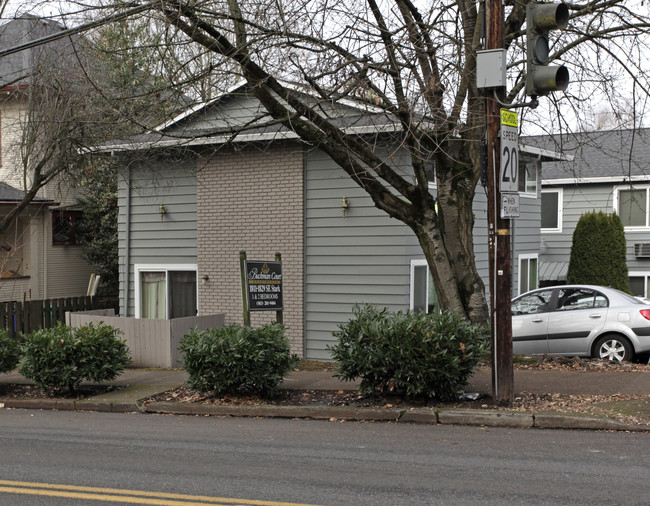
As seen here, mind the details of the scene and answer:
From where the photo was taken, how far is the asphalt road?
6.21m

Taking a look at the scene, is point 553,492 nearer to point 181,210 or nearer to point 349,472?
point 349,472

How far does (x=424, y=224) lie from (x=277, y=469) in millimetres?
6122

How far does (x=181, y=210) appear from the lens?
1775 cm

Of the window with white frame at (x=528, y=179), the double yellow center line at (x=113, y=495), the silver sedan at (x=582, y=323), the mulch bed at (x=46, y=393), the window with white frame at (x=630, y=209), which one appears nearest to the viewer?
the double yellow center line at (x=113, y=495)

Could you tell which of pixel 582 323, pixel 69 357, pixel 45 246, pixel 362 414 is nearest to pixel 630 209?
pixel 582 323

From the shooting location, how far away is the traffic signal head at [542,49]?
8.61 meters

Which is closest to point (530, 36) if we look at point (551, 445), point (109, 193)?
point (551, 445)

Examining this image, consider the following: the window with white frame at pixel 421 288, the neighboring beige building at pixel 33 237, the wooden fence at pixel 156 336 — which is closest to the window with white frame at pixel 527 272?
the window with white frame at pixel 421 288

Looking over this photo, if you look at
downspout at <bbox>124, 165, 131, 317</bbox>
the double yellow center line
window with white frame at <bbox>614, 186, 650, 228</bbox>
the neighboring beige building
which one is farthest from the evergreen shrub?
window with white frame at <bbox>614, 186, 650, 228</bbox>

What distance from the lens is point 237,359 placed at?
1051cm

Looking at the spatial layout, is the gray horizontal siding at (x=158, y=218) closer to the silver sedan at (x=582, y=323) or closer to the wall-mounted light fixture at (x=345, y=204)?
the wall-mounted light fixture at (x=345, y=204)

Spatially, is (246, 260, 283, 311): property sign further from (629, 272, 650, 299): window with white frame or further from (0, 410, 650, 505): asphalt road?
(629, 272, 650, 299): window with white frame

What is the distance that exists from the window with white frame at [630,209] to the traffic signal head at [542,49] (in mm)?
16936

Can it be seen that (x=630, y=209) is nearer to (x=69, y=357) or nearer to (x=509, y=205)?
(x=509, y=205)
